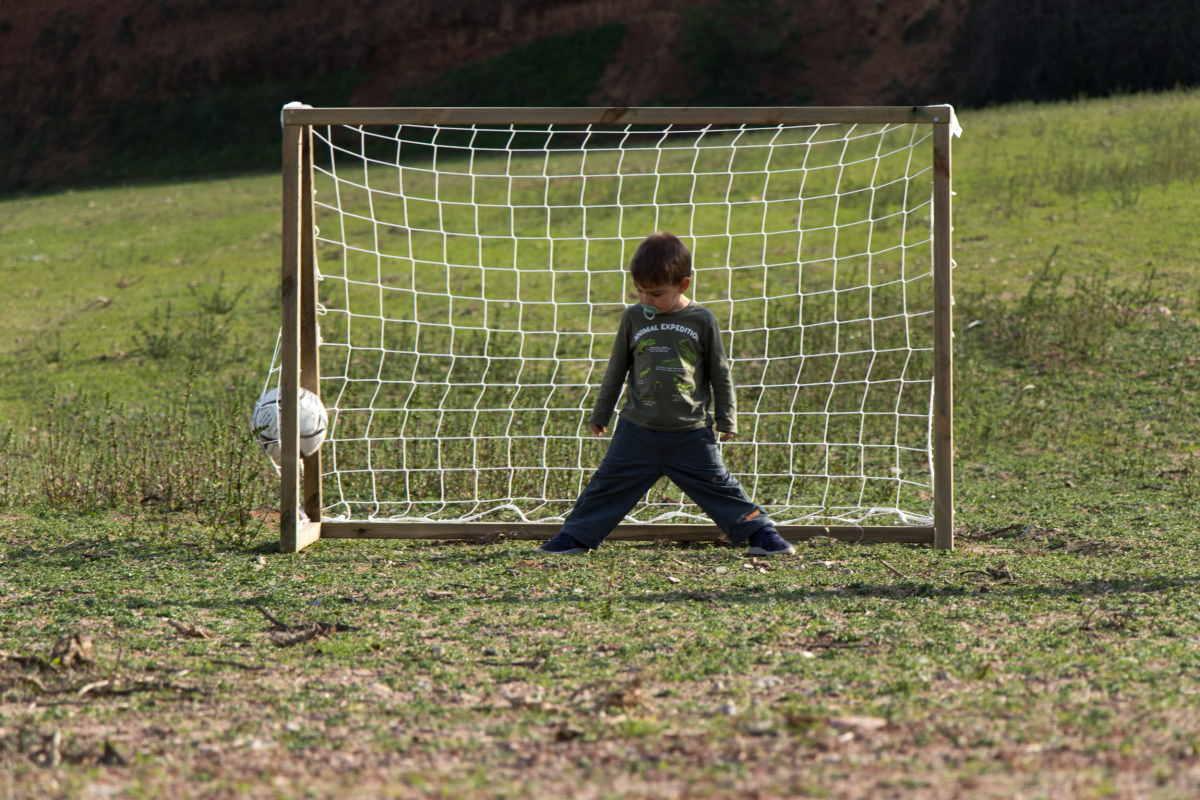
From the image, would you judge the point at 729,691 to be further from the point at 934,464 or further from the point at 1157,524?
the point at 1157,524

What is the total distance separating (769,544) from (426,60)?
33.9 metres

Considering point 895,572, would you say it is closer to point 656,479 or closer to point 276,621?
point 656,479

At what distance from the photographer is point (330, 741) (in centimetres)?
344

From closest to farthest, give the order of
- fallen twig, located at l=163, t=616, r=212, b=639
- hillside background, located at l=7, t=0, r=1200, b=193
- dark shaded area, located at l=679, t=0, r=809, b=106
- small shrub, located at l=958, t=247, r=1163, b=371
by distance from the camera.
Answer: fallen twig, located at l=163, t=616, r=212, b=639
small shrub, located at l=958, t=247, r=1163, b=371
hillside background, located at l=7, t=0, r=1200, b=193
dark shaded area, located at l=679, t=0, r=809, b=106

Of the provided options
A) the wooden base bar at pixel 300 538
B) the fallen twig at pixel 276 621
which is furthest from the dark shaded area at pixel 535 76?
the fallen twig at pixel 276 621

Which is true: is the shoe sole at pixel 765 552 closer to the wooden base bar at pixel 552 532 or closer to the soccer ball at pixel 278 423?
the wooden base bar at pixel 552 532

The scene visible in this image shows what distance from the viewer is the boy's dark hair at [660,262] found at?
5.82 metres

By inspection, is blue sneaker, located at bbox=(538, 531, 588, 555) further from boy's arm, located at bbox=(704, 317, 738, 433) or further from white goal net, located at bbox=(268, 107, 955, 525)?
boy's arm, located at bbox=(704, 317, 738, 433)

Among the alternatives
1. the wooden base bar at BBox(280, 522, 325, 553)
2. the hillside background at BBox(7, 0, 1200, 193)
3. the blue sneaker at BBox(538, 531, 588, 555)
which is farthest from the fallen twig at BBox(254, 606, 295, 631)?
the hillside background at BBox(7, 0, 1200, 193)

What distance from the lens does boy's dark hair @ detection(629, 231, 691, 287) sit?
19.1 ft

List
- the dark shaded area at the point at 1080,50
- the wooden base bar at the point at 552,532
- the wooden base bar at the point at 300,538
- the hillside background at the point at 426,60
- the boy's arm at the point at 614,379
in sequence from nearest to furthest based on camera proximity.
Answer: the boy's arm at the point at 614,379, the wooden base bar at the point at 300,538, the wooden base bar at the point at 552,532, the dark shaded area at the point at 1080,50, the hillside background at the point at 426,60

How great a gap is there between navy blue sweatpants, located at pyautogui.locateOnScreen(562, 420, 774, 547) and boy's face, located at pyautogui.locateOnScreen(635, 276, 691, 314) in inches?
19.8

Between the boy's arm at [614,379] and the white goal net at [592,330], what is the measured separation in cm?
77

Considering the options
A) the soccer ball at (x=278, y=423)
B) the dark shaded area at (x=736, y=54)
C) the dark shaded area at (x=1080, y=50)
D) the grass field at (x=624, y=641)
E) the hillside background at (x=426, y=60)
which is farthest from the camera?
the dark shaded area at (x=736, y=54)
